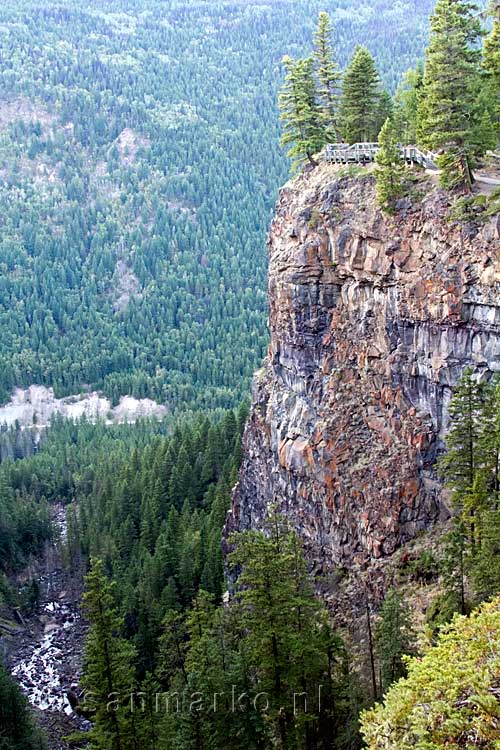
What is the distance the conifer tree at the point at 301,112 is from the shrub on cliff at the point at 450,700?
45971 millimetres

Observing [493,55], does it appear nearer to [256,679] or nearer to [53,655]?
[256,679]

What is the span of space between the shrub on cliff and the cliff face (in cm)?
2688

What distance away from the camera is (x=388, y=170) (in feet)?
170

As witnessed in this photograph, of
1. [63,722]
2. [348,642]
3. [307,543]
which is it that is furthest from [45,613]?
[348,642]

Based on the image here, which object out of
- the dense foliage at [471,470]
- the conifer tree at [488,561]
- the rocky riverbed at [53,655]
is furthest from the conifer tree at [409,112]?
the rocky riverbed at [53,655]

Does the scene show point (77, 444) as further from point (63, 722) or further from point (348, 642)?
point (348, 642)

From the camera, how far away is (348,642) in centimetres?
4931

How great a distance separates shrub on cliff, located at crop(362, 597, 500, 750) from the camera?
18156 millimetres

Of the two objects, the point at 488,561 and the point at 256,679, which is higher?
the point at 488,561

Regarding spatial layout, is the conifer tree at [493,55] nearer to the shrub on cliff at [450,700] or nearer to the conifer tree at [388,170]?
the conifer tree at [388,170]

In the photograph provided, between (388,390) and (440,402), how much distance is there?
3.78 metres

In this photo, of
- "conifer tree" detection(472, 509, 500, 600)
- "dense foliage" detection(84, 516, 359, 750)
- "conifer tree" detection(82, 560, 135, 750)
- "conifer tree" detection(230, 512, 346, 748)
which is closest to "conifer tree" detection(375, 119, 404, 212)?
"dense foliage" detection(84, 516, 359, 750)

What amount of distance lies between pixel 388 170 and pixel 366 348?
34.4 ft

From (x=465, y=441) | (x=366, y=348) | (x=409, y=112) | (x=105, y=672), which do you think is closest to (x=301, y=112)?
(x=409, y=112)
